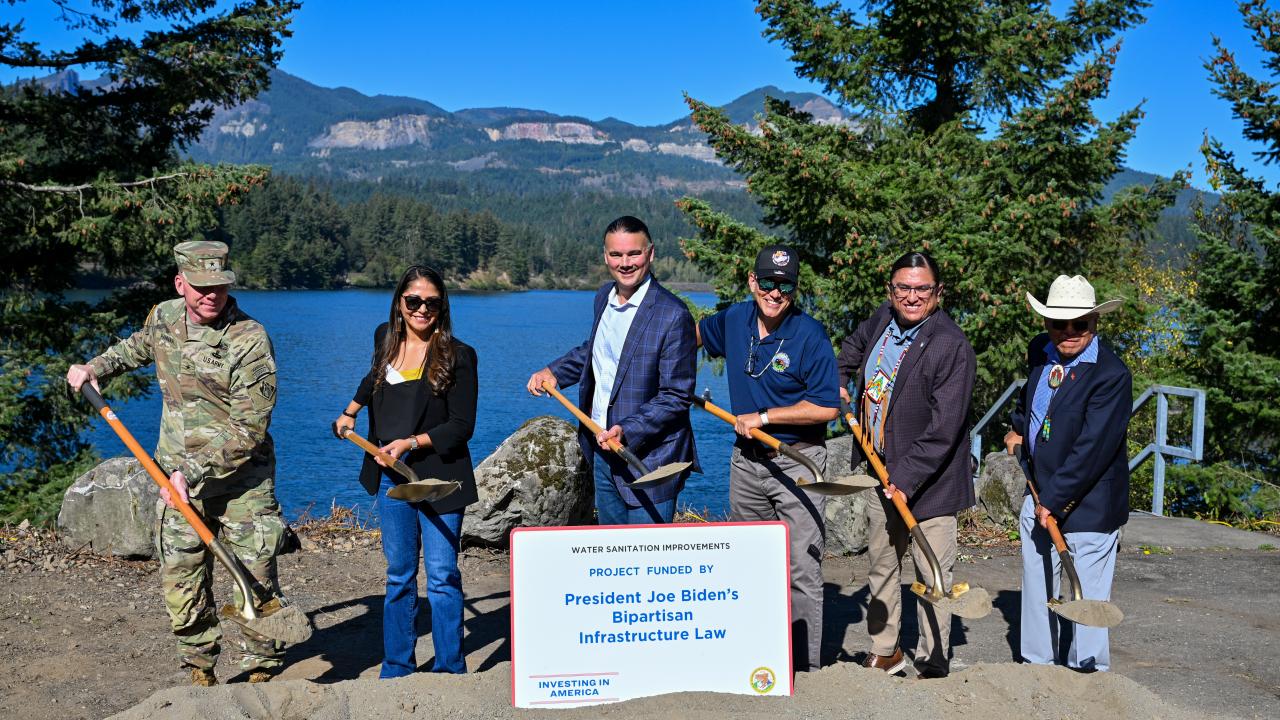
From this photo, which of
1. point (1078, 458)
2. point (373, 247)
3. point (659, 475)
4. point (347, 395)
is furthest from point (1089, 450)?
point (373, 247)

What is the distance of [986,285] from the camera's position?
12.7 m

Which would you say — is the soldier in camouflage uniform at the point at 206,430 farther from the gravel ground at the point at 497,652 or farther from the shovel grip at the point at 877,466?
the shovel grip at the point at 877,466

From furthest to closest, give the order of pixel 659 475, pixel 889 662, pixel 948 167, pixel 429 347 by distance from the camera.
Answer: pixel 948 167, pixel 889 662, pixel 429 347, pixel 659 475

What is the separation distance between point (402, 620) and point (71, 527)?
3.94m

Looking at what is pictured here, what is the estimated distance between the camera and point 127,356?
461cm

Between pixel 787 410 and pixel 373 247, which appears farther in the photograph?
pixel 373 247

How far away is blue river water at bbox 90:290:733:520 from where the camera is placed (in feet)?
64.2

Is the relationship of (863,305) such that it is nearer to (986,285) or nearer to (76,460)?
(986,285)

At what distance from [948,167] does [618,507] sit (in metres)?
10.7

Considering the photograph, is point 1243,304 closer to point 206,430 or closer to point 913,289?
point 913,289

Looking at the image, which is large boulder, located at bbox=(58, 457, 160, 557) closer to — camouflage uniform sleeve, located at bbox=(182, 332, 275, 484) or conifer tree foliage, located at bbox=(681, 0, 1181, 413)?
camouflage uniform sleeve, located at bbox=(182, 332, 275, 484)

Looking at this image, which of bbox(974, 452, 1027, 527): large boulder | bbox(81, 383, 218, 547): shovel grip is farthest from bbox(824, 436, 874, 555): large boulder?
bbox(81, 383, 218, 547): shovel grip

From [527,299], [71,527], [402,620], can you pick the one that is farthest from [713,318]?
[527,299]

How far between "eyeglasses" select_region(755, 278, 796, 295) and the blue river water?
15.0ft
